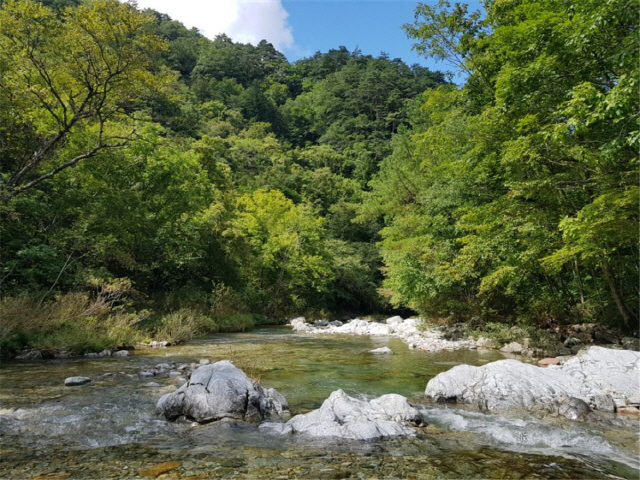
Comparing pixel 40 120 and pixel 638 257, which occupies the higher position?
pixel 40 120

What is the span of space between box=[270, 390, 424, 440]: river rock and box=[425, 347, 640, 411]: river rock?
1.53 m

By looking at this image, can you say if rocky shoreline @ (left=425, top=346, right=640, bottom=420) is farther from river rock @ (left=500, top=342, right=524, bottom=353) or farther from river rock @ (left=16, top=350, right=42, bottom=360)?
river rock @ (left=16, top=350, right=42, bottom=360)

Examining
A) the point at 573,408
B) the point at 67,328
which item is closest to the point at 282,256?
the point at 67,328

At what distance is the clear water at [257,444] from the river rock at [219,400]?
0.22 metres

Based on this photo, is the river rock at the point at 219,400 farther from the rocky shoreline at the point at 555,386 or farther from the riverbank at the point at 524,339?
the riverbank at the point at 524,339

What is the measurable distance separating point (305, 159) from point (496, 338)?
48.7m

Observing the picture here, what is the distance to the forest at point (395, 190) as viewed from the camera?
30.1 feet

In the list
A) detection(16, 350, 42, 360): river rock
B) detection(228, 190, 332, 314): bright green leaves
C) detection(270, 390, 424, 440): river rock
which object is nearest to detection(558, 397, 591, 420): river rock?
detection(270, 390, 424, 440): river rock

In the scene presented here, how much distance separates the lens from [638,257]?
11.2 meters

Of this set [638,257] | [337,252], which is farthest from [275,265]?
[638,257]

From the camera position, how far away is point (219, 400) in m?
5.84

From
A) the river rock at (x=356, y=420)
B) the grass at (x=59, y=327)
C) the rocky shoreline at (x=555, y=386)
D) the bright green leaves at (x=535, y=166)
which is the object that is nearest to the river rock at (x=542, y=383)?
the rocky shoreline at (x=555, y=386)

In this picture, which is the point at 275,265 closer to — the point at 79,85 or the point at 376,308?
the point at 376,308

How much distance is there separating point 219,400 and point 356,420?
6.48ft
